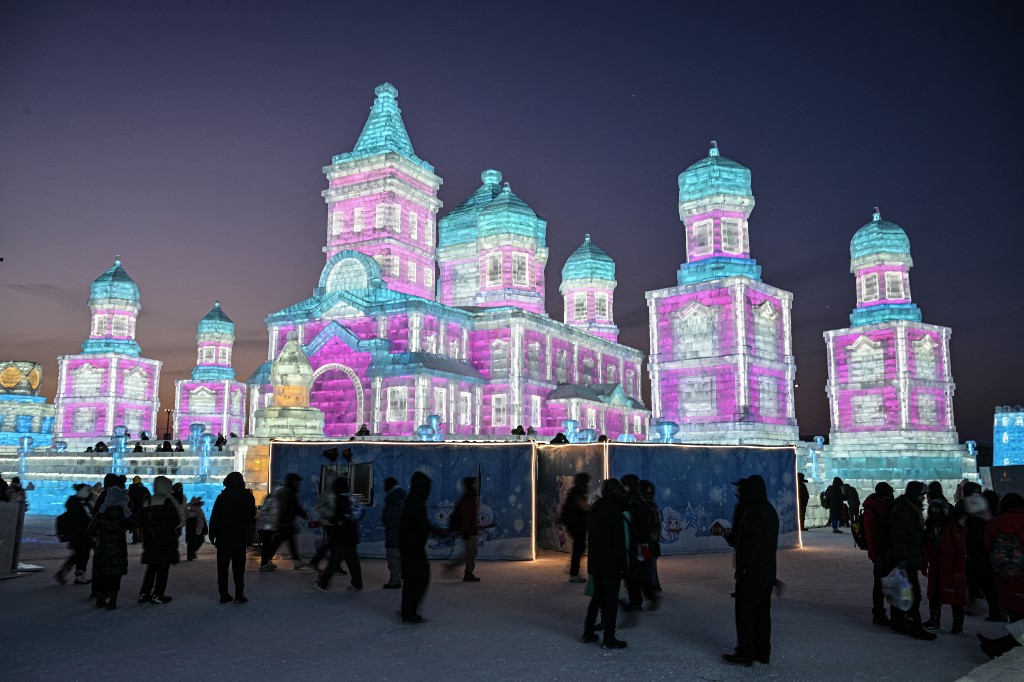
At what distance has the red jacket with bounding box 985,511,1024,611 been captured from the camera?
829 cm

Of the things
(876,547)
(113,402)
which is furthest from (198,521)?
(113,402)

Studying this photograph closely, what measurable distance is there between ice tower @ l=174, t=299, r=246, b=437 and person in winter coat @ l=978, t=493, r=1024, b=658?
194ft

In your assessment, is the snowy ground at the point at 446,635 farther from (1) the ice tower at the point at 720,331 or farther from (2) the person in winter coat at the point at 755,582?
(1) the ice tower at the point at 720,331

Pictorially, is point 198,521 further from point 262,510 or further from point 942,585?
point 942,585

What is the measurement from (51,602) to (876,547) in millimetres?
11050

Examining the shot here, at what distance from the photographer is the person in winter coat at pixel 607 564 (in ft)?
27.6

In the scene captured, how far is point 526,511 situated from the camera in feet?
51.8

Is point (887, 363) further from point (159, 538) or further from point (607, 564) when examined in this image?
point (159, 538)

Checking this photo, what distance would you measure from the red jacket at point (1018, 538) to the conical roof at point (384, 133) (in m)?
37.4

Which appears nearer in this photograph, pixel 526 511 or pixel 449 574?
pixel 449 574

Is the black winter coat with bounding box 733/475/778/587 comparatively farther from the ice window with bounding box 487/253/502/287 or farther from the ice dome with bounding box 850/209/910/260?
the ice dome with bounding box 850/209/910/260

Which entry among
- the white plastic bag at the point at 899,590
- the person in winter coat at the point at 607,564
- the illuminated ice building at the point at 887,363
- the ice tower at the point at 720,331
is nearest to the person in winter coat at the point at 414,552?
the person in winter coat at the point at 607,564

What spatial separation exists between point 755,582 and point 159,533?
25.4 feet

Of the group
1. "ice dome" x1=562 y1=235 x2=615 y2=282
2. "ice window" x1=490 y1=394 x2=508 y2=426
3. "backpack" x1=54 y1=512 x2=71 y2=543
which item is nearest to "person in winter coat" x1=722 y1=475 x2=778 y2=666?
"backpack" x1=54 y1=512 x2=71 y2=543
